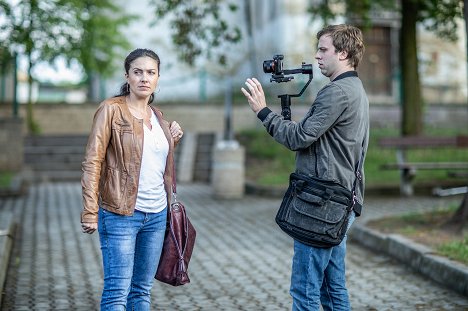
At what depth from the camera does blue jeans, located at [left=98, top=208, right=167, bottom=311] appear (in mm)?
4660

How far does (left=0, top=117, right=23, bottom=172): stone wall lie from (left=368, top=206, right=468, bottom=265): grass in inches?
425

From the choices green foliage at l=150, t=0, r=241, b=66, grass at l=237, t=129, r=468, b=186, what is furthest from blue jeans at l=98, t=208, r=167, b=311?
grass at l=237, t=129, r=468, b=186

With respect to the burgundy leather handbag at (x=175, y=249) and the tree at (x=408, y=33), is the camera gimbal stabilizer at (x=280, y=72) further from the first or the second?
the tree at (x=408, y=33)

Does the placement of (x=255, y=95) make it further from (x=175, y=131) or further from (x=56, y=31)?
(x=56, y=31)

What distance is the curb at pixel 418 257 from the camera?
23.4 ft

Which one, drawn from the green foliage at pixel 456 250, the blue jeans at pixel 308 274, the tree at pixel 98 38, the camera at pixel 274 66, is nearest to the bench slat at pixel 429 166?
the green foliage at pixel 456 250

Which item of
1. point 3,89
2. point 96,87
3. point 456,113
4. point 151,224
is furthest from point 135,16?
point 151,224

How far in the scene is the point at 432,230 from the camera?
372 inches

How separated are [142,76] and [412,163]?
431 inches

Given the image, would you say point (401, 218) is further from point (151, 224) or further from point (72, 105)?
point (72, 105)

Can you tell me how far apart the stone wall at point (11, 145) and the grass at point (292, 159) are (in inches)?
206

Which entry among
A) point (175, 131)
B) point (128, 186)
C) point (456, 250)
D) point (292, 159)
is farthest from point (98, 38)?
point (128, 186)

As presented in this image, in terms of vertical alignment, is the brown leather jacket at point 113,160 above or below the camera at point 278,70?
below

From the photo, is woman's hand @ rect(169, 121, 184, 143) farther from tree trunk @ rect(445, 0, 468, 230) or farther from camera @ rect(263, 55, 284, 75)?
tree trunk @ rect(445, 0, 468, 230)
